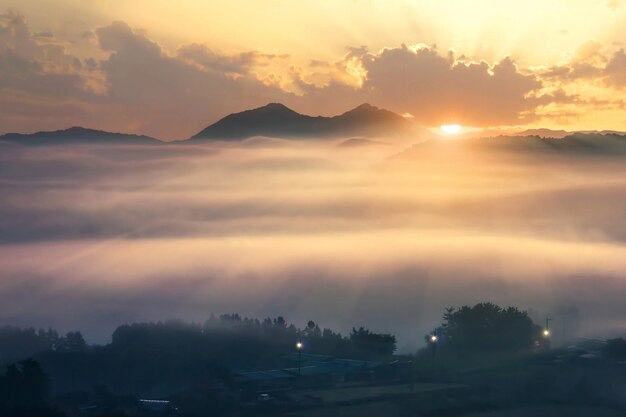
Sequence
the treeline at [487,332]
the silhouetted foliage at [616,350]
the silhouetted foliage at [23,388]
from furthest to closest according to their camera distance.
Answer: the treeline at [487,332] < the silhouetted foliage at [616,350] < the silhouetted foliage at [23,388]

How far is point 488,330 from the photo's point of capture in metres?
72.9

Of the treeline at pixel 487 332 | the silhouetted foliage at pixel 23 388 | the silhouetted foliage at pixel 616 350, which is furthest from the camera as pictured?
the treeline at pixel 487 332

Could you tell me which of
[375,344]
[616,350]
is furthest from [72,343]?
[616,350]

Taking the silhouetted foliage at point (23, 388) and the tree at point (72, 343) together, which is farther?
the tree at point (72, 343)

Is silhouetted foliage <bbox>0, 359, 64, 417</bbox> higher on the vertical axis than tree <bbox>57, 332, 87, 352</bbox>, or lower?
lower

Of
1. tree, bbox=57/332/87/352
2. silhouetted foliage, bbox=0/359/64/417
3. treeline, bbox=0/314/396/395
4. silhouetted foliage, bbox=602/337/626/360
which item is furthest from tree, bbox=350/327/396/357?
silhouetted foliage, bbox=0/359/64/417

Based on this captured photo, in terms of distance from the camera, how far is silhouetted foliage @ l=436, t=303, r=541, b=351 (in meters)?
71.2

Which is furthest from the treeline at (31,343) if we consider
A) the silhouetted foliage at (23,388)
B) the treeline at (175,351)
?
the silhouetted foliage at (23,388)

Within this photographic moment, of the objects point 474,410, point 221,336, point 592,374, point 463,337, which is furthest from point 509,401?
point 221,336

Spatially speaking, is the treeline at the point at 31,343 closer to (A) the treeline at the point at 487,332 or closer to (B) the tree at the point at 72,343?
(B) the tree at the point at 72,343

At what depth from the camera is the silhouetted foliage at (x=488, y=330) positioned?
2805 inches

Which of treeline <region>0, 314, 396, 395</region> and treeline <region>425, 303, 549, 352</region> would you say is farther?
treeline <region>425, 303, 549, 352</region>

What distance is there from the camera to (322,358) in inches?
2734

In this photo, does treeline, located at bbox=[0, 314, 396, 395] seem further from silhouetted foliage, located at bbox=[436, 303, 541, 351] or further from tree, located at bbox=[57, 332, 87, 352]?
silhouetted foliage, located at bbox=[436, 303, 541, 351]
